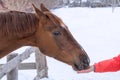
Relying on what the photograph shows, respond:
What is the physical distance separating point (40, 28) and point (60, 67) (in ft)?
18.2

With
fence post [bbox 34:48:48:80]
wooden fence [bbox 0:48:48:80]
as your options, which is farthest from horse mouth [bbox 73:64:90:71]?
fence post [bbox 34:48:48:80]

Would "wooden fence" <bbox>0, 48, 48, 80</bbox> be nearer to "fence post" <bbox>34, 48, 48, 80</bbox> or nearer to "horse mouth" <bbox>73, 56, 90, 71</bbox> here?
"fence post" <bbox>34, 48, 48, 80</bbox>

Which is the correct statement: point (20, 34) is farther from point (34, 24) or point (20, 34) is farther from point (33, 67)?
point (33, 67)

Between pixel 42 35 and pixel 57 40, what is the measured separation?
13 cm

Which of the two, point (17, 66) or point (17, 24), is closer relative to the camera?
point (17, 24)

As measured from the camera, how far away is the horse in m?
2.91

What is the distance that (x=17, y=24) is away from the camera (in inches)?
114

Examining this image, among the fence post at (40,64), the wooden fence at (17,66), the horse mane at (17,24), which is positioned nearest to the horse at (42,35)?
the horse mane at (17,24)

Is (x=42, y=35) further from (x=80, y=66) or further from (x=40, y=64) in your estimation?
(x=40, y=64)

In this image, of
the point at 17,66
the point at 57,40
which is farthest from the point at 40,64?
the point at 57,40

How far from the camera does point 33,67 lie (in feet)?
20.6

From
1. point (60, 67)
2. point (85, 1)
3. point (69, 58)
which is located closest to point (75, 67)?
point (69, 58)

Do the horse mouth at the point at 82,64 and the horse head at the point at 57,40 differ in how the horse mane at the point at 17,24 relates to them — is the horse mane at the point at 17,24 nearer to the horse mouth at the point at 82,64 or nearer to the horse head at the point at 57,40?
the horse head at the point at 57,40

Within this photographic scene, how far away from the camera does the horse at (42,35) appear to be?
2.91 m
